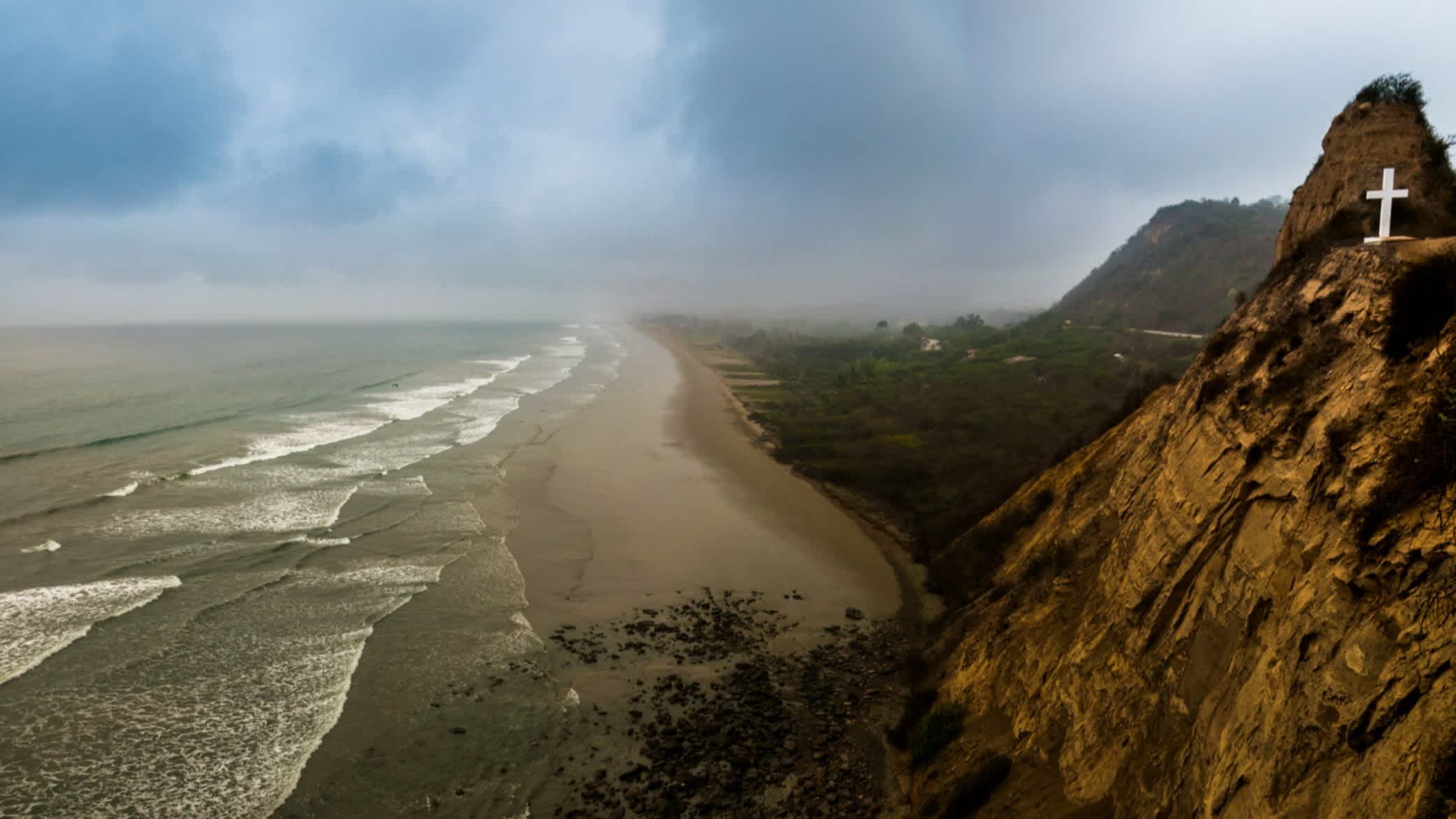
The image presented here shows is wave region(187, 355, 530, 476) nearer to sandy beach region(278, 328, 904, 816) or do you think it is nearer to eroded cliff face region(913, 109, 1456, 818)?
sandy beach region(278, 328, 904, 816)

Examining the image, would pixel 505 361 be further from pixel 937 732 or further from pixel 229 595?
pixel 937 732

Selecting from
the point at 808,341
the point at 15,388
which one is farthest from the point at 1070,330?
the point at 15,388

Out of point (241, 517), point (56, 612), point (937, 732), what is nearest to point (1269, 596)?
point (937, 732)

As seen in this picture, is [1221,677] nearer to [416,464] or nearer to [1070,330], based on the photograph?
[416,464]

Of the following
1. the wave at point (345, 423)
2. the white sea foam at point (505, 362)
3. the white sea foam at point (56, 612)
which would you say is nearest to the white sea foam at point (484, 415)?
the wave at point (345, 423)

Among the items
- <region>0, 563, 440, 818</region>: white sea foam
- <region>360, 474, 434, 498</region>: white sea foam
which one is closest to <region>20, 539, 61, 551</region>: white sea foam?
<region>0, 563, 440, 818</region>: white sea foam

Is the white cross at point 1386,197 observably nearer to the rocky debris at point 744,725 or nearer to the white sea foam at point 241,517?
the rocky debris at point 744,725
